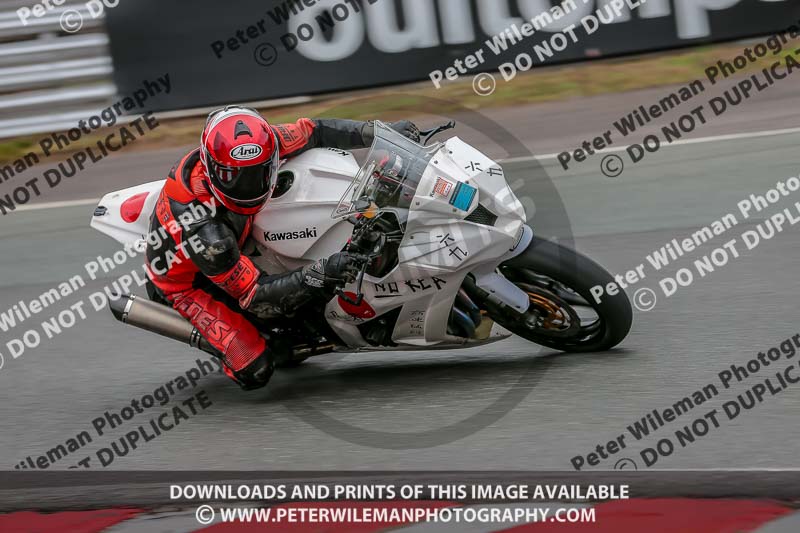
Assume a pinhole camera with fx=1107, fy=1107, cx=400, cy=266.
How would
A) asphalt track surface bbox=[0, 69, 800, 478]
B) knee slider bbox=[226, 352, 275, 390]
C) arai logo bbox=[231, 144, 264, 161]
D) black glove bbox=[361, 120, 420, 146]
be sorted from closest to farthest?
asphalt track surface bbox=[0, 69, 800, 478] < arai logo bbox=[231, 144, 264, 161] < black glove bbox=[361, 120, 420, 146] < knee slider bbox=[226, 352, 275, 390]

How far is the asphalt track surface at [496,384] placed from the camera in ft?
14.0

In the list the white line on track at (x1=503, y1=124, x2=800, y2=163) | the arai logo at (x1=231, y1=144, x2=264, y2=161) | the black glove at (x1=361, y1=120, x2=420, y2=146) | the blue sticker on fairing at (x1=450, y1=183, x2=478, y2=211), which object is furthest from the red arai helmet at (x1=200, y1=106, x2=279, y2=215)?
the white line on track at (x1=503, y1=124, x2=800, y2=163)

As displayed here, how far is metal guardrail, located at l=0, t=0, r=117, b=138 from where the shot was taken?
991cm

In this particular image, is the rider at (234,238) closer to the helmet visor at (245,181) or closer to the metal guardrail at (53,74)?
the helmet visor at (245,181)

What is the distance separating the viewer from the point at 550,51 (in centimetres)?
966

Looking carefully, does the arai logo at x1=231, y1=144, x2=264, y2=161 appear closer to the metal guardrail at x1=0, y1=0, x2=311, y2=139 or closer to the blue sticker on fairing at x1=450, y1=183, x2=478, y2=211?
the blue sticker on fairing at x1=450, y1=183, x2=478, y2=211

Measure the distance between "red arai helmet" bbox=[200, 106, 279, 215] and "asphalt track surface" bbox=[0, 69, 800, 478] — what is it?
40.6 inches

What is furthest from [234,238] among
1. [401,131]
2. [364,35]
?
[364,35]

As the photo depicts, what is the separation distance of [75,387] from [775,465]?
11.4 feet

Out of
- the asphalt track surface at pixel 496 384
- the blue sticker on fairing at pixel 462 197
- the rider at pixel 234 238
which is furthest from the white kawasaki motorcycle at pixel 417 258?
the asphalt track surface at pixel 496 384

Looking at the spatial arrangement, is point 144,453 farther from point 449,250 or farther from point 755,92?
Answer: point 755,92

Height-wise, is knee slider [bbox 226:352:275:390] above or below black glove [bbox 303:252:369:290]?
below

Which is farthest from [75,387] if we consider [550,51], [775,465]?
[550,51]

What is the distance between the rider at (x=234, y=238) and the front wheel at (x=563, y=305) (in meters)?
0.74
